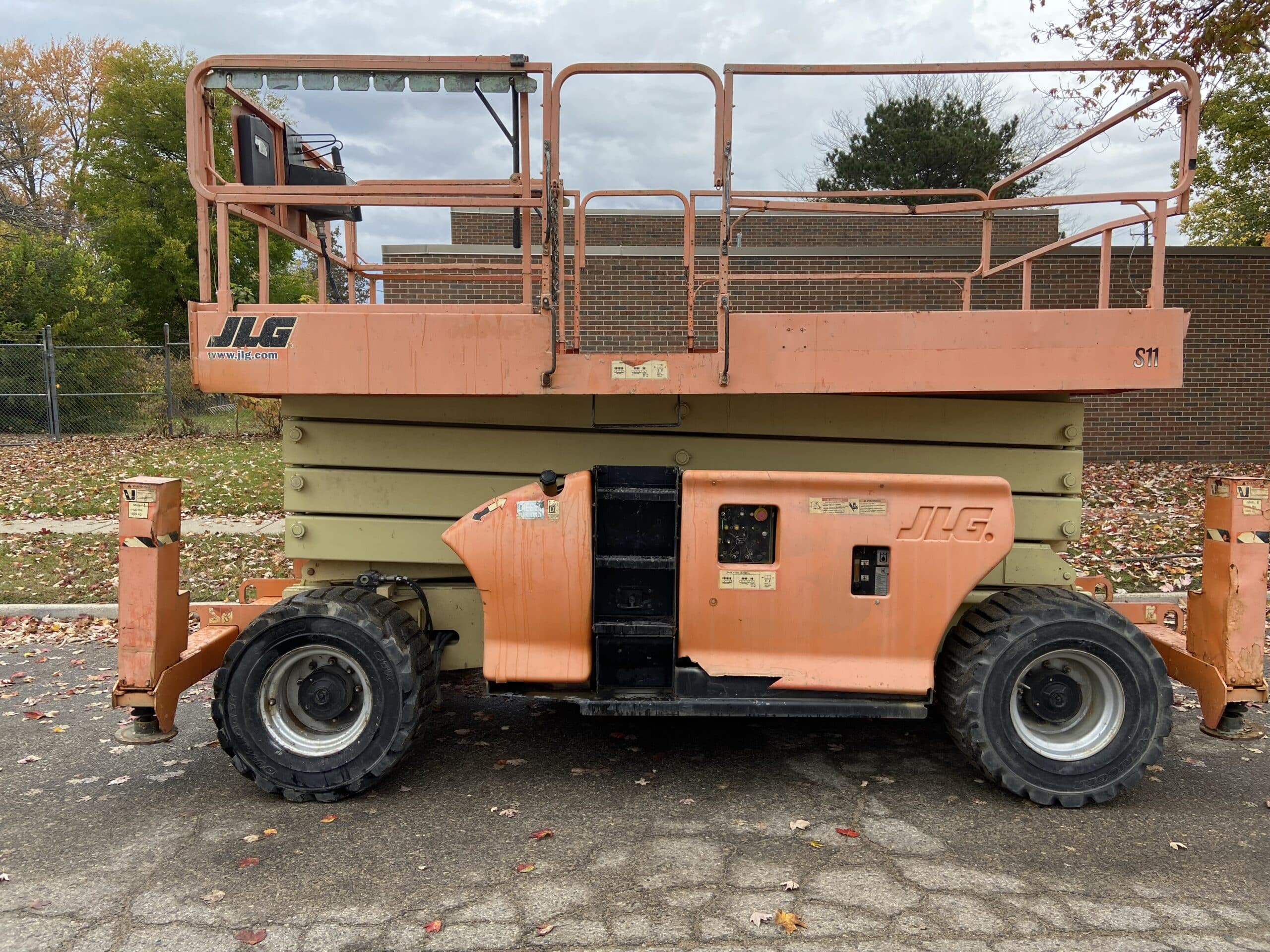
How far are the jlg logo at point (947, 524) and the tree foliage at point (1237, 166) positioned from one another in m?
5.13

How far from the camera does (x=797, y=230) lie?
17.3 m

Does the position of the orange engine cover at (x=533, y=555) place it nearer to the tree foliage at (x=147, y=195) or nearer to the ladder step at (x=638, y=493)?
the ladder step at (x=638, y=493)

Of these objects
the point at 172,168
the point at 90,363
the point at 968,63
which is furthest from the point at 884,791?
the point at 172,168

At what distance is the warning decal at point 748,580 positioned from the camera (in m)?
3.51

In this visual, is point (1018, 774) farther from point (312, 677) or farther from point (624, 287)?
point (624, 287)

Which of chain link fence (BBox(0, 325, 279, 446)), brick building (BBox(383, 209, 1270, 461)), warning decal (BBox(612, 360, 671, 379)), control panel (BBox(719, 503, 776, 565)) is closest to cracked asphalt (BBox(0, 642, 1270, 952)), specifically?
control panel (BBox(719, 503, 776, 565))

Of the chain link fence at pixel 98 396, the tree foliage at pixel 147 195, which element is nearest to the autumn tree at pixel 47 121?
the tree foliage at pixel 147 195

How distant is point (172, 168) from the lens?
3139cm

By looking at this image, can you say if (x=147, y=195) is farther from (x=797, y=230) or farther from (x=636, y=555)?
(x=636, y=555)

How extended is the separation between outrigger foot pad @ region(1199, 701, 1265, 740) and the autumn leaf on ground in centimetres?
213

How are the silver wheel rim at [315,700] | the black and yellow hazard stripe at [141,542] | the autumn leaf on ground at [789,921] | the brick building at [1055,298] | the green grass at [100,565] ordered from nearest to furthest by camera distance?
the autumn leaf on ground at [789,921], the black and yellow hazard stripe at [141,542], the silver wheel rim at [315,700], the green grass at [100,565], the brick building at [1055,298]

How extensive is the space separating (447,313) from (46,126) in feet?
137

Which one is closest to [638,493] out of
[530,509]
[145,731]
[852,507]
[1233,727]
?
[530,509]

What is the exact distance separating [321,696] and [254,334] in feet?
5.04
